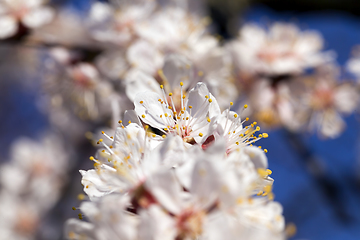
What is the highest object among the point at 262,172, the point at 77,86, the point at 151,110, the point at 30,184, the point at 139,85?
the point at 30,184

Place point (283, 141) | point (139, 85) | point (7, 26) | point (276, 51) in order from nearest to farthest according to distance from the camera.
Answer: point (139, 85), point (7, 26), point (276, 51), point (283, 141)

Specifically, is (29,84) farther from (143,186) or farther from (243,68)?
Result: (143,186)

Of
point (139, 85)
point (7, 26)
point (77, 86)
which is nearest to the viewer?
point (139, 85)

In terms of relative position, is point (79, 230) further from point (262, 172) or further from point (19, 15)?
point (19, 15)

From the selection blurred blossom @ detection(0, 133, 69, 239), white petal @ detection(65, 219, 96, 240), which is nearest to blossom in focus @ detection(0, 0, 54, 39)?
white petal @ detection(65, 219, 96, 240)

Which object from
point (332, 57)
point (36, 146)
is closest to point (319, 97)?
point (332, 57)

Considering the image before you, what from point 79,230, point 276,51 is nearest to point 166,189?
point 79,230
